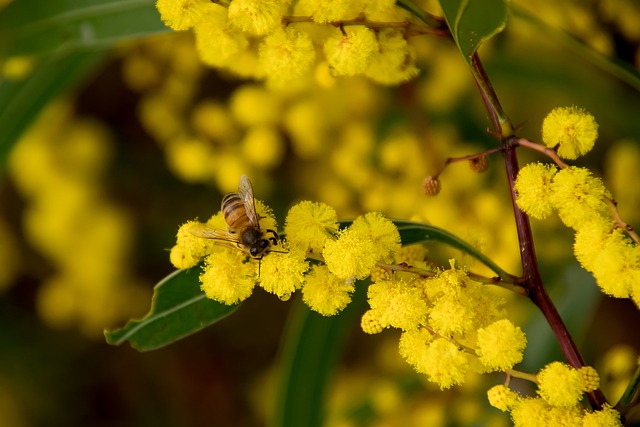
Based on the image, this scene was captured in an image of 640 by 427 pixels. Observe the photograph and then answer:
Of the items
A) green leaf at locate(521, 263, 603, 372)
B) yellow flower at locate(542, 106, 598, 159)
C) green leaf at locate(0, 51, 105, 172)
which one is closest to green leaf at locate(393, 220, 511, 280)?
yellow flower at locate(542, 106, 598, 159)

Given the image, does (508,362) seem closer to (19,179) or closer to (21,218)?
(19,179)

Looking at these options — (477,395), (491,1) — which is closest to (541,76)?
(477,395)

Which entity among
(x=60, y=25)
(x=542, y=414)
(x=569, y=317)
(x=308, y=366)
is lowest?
(x=569, y=317)

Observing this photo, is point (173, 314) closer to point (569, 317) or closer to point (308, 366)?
point (308, 366)

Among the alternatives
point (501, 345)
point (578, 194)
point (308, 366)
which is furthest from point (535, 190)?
point (308, 366)

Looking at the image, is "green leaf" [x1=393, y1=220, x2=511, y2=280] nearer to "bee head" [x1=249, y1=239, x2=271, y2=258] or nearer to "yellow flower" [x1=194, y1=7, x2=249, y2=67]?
"bee head" [x1=249, y1=239, x2=271, y2=258]

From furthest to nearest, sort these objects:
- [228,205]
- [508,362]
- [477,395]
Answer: [477,395]
[228,205]
[508,362]

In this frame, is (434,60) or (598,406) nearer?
(598,406)
